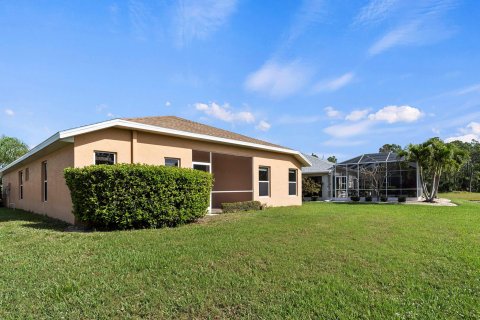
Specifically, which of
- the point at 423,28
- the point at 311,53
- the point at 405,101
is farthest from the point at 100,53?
the point at 405,101

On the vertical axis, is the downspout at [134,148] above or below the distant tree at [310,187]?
above

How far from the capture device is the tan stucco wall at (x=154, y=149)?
998cm

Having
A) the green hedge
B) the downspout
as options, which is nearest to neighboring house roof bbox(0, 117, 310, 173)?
the downspout

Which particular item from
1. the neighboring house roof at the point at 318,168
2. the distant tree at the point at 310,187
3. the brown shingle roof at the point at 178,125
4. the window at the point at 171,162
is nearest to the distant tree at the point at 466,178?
the neighboring house roof at the point at 318,168

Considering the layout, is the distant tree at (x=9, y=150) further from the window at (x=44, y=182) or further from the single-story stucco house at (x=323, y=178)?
the single-story stucco house at (x=323, y=178)

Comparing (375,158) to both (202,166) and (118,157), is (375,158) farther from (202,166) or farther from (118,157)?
(118,157)

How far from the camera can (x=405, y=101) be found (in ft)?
66.3

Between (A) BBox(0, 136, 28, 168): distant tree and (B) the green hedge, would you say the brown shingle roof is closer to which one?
(B) the green hedge

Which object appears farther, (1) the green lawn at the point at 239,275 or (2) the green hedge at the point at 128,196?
(2) the green hedge at the point at 128,196

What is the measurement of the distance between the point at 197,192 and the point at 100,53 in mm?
6396

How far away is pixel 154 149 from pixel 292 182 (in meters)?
10.5

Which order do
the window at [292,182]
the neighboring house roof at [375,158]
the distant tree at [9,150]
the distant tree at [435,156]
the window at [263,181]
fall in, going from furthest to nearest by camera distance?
1. the distant tree at [9,150]
2. the neighboring house roof at [375,158]
3. the distant tree at [435,156]
4. the window at [292,182]
5. the window at [263,181]

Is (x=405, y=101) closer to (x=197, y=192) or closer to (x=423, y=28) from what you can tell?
(x=423, y=28)

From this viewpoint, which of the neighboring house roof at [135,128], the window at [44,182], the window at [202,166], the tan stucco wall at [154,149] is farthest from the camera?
the window at [202,166]
